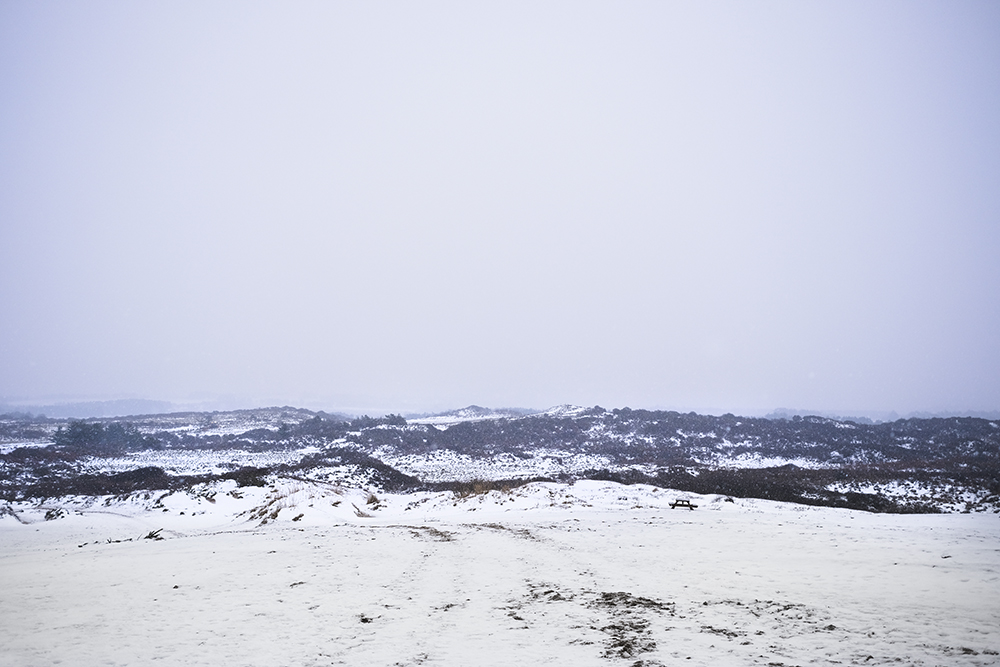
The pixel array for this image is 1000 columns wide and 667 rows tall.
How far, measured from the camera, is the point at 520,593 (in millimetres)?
10203

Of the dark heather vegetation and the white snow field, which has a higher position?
the white snow field

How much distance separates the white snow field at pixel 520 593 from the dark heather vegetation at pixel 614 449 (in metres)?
10.7

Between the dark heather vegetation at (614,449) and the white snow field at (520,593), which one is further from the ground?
the white snow field at (520,593)

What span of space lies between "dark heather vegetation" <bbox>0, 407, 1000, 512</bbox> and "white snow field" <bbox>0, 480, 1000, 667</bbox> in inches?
420

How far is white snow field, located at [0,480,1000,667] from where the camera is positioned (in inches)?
273

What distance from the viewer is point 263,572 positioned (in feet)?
40.7

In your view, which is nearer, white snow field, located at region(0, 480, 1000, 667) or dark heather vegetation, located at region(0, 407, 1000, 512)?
white snow field, located at region(0, 480, 1000, 667)

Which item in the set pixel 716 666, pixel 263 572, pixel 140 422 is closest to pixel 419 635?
pixel 716 666

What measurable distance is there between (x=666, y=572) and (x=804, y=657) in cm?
581

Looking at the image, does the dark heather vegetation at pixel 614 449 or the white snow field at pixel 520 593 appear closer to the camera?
the white snow field at pixel 520 593

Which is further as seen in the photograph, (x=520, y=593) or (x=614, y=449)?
(x=614, y=449)

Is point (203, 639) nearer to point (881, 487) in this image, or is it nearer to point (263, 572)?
point (263, 572)

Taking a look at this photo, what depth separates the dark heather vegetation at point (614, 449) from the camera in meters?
30.3

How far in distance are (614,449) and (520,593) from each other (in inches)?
2012
